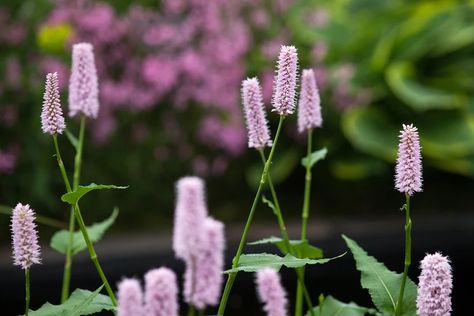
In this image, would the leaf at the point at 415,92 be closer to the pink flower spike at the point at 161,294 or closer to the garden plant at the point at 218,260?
the garden plant at the point at 218,260

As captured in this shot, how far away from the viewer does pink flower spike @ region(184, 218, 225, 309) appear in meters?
0.98

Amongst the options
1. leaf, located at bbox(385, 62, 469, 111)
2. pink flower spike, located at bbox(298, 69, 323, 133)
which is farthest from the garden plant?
leaf, located at bbox(385, 62, 469, 111)

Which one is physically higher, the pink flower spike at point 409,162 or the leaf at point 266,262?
the pink flower spike at point 409,162

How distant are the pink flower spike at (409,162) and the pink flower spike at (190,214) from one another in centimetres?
24

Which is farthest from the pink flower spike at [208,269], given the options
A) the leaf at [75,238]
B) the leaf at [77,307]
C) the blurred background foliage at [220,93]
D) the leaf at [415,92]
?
the leaf at [415,92]

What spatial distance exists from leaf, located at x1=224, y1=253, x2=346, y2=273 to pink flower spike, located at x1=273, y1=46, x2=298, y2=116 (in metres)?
0.18

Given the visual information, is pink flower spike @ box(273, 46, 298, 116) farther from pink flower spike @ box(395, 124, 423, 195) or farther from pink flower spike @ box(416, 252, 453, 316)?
pink flower spike @ box(416, 252, 453, 316)

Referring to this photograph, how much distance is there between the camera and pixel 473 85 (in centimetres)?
511

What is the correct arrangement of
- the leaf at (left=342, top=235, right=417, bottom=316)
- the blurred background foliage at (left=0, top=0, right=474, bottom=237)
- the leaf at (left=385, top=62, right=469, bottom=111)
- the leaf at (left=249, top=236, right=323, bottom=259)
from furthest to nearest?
the leaf at (left=385, top=62, right=469, bottom=111) < the blurred background foliage at (left=0, top=0, right=474, bottom=237) < the leaf at (left=249, top=236, right=323, bottom=259) < the leaf at (left=342, top=235, right=417, bottom=316)

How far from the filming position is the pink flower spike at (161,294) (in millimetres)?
796

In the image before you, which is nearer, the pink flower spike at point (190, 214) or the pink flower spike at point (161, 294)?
the pink flower spike at point (161, 294)

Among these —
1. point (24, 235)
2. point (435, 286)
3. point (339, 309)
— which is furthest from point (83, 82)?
point (435, 286)

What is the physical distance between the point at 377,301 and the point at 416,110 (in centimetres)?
423

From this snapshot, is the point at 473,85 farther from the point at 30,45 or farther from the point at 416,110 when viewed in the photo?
the point at 30,45
